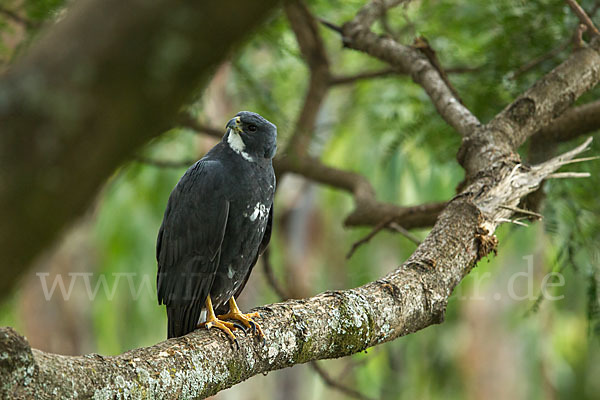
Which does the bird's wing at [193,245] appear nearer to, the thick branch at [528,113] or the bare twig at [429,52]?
the thick branch at [528,113]

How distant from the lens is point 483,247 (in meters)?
2.95

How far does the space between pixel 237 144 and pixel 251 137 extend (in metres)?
0.10

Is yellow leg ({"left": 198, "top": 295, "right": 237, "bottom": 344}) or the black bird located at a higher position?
the black bird

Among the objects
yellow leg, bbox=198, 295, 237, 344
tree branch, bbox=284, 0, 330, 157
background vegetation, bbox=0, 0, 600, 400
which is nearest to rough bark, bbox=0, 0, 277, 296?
background vegetation, bbox=0, 0, 600, 400

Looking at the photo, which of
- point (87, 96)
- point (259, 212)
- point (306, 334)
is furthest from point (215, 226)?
point (87, 96)

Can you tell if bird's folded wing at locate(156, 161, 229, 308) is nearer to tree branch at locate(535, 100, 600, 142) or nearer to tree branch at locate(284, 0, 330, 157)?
tree branch at locate(284, 0, 330, 157)

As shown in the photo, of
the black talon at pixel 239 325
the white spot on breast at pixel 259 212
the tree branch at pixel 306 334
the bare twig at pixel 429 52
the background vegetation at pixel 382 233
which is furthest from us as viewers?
the background vegetation at pixel 382 233

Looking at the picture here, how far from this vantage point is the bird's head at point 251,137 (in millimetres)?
3551

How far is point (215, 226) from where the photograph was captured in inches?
132

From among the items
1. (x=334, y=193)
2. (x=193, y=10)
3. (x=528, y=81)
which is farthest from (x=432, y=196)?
(x=193, y=10)

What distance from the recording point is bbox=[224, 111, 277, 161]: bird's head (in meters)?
3.55

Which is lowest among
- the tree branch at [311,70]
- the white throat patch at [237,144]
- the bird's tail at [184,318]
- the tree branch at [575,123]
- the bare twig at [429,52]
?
the bird's tail at [184,318]

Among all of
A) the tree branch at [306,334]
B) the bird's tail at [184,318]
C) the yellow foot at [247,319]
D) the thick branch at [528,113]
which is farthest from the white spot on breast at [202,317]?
the thick branch at [528,113]

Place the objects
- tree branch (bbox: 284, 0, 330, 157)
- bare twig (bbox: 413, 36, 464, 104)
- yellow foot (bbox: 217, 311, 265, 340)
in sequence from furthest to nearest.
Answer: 1. tree branch (bbox: 284, 0, 330, 157)
2. bare twig (bbox: 413, 36, 464, 104)
3. yellow foot (bbox: 217, 311, 265, 340)
